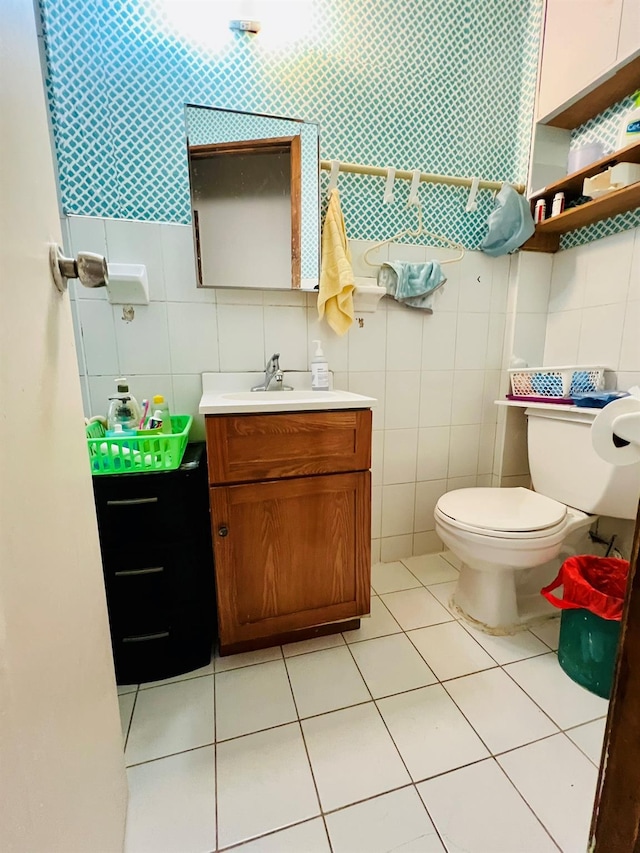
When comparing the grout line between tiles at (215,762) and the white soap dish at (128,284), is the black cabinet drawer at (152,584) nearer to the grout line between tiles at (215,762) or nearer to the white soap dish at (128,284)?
the grout line between tiles at (215,762)

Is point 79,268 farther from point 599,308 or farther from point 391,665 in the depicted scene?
point 599,308

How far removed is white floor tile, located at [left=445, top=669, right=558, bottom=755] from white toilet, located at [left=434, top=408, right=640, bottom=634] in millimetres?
242

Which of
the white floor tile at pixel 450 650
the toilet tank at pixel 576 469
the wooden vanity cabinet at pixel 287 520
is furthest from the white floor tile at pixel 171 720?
the toilet tank at pixel 576 469

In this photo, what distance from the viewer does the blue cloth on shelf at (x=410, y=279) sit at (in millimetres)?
1475

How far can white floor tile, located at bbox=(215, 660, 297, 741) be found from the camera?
980mm

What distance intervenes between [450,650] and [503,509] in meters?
0.51

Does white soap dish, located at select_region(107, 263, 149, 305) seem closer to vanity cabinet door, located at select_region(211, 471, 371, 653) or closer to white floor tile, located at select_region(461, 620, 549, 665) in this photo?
vanity cabinet door, located at select_region(211, 471, 371, 653)

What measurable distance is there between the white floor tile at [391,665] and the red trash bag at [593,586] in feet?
1.48

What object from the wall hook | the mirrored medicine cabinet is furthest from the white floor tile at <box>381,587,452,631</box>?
the wall hook

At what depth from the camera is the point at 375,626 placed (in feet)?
4.38

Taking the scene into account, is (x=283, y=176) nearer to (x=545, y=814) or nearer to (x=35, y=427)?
(x=35, y=427)

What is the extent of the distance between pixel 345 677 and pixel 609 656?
739 mm

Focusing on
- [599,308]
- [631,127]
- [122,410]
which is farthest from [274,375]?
[631,127]

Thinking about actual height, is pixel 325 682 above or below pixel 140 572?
below
